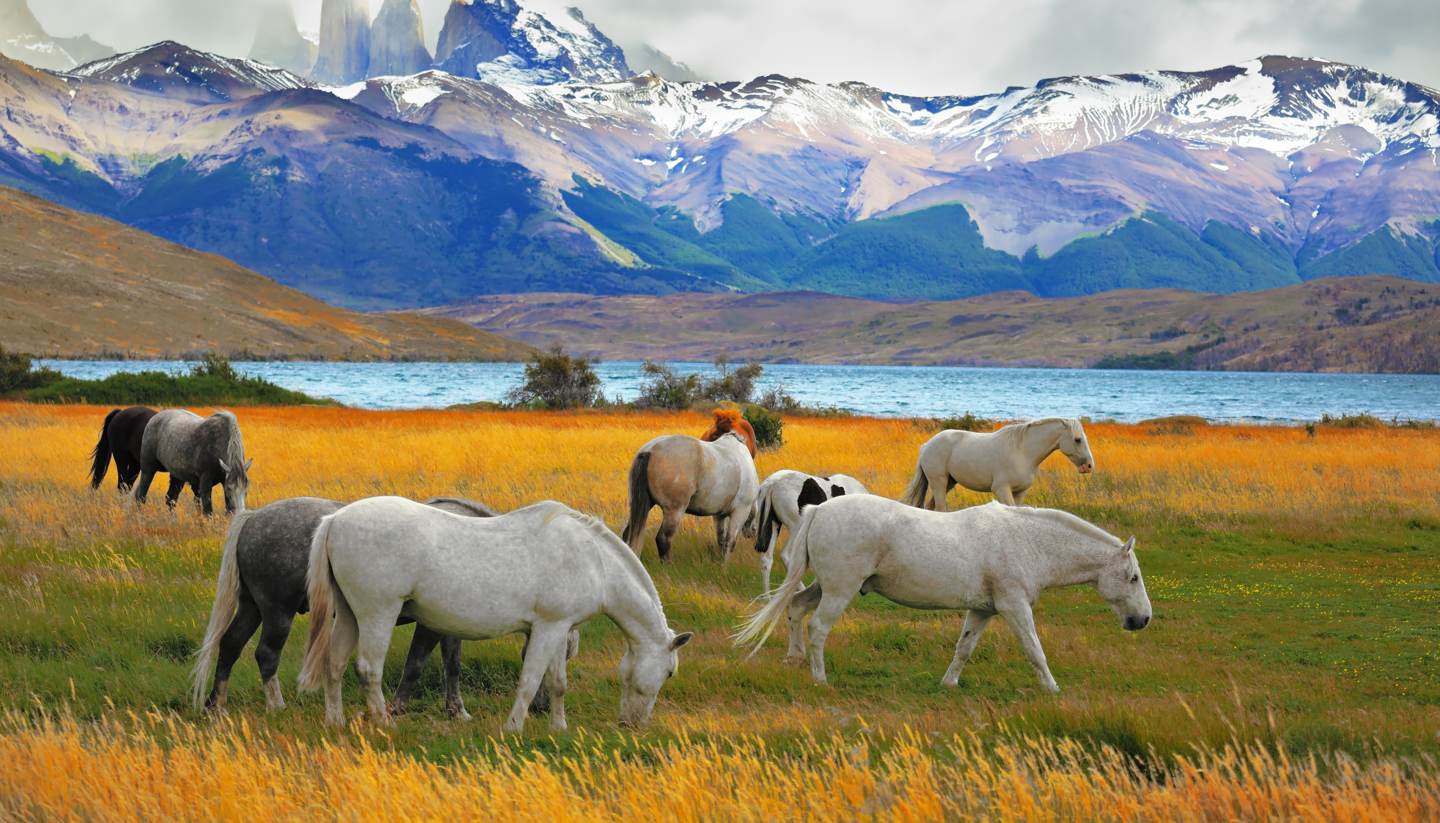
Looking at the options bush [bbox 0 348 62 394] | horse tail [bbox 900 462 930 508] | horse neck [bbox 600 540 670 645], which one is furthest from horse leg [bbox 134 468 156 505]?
bush [bbox 0 348 62 394]

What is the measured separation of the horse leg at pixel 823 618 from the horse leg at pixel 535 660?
2.81 metres

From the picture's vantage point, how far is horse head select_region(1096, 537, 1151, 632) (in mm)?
10719

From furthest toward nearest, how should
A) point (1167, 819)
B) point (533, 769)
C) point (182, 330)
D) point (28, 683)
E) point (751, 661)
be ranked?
point (182, 330) < point (751, 661) < point (28, 683) < point (533, 769) < point (1167, 819)

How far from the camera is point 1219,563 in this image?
17719 millimetres

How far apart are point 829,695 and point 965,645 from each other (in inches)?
58.3

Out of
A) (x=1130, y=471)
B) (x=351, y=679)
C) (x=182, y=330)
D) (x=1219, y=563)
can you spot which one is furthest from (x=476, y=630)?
(x=182, y=330)

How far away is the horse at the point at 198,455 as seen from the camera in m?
16.9

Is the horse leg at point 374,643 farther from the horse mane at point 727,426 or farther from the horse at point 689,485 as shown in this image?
the horse mane at point 727,426

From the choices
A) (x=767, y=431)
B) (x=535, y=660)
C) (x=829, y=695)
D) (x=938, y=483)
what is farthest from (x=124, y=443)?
(x=767, y=431)

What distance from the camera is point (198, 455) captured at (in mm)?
17672

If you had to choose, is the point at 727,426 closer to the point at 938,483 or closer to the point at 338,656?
the point at 938,483

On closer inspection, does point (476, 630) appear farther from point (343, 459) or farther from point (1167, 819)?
point (343, 459)

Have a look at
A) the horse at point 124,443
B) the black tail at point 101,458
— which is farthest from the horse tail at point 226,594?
the black tail at point 101,458

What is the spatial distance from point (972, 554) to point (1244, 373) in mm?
200839
